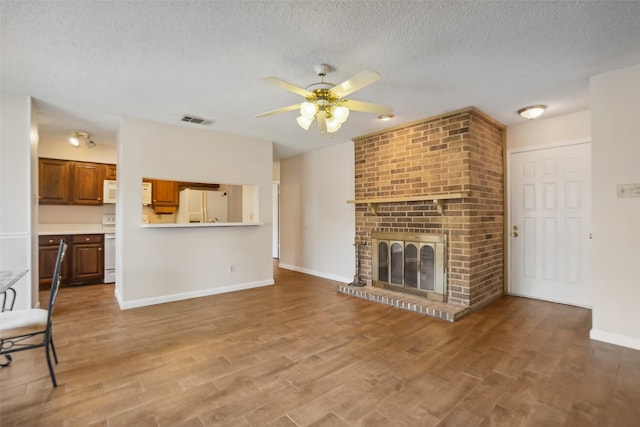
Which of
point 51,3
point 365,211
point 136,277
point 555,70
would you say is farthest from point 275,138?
point 555,70

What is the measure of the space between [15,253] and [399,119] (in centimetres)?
459

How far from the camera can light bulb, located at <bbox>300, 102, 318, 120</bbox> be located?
7.90ft

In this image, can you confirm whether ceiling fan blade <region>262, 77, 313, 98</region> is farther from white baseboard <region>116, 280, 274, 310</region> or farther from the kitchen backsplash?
the kitchen backsplash

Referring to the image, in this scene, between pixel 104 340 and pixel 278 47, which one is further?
pixel 104 340

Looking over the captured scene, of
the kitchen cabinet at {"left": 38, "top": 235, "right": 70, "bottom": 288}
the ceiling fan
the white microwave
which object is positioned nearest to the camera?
the ceiling fan

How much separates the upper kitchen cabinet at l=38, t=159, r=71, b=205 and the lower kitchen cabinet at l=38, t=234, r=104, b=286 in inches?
27.7

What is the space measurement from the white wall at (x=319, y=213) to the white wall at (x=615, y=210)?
313 centimetres

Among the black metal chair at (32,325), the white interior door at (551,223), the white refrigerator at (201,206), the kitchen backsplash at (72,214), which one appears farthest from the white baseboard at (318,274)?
the black metal chair at (32,325)

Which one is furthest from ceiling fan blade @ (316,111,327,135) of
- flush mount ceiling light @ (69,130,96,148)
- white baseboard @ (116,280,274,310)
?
flush mount ceiling light @ (69,130,96,148)

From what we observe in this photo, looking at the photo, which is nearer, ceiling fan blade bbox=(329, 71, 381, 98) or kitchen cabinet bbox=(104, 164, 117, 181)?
ceiling fan blade bbox=(329, 71, 381, 98)

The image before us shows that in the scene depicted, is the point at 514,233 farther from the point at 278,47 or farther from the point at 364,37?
the point at 278,47

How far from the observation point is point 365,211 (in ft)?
15.8

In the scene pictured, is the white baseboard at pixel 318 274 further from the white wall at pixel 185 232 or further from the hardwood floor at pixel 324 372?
the hardwood floor at pixel 324 372

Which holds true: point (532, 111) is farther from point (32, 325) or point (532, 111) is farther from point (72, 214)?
point (72, 214)
